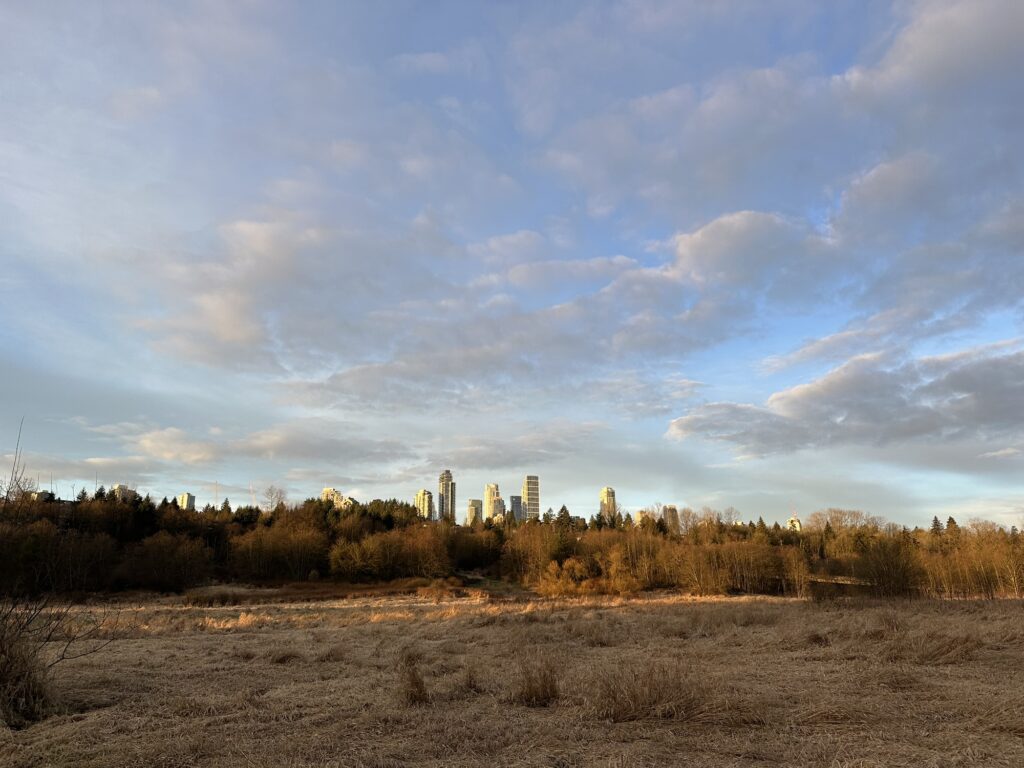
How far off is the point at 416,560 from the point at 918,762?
7632cm

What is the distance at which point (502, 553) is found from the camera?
8831cm

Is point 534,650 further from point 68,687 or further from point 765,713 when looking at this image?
point 68,687

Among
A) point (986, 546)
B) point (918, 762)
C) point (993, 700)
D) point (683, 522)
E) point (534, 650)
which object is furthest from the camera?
point (683, 522)

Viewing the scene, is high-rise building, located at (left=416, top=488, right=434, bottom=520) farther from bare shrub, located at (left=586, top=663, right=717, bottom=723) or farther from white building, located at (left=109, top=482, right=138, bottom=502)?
bare shrub, located at (left=586, top=663, right=717, bottom=723)

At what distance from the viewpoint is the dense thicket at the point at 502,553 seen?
51.4m

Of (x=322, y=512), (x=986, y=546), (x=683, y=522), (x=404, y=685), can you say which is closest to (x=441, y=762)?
(x=404, y=685)

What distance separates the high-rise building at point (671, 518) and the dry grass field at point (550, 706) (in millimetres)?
95736

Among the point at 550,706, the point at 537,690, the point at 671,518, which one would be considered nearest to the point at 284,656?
the point at 537,690

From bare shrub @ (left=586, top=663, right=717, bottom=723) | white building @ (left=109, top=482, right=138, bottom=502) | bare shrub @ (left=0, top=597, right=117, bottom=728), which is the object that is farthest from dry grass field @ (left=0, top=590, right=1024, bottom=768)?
white building @ (left=109, top=482, right=138, bottom=502)

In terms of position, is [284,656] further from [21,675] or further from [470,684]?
[21,675]

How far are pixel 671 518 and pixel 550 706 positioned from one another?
11313 cm

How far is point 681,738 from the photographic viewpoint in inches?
296

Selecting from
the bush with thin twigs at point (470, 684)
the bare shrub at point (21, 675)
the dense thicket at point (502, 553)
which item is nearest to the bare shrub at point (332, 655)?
the bush with thin twigs at point (470, 684)

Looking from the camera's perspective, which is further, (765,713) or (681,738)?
(765,713)
